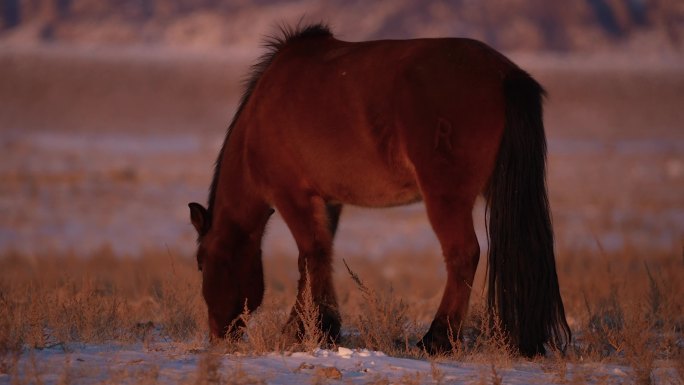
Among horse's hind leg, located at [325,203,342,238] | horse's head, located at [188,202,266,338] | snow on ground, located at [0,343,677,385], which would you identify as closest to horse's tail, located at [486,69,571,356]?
snow on ground, located at [0,343,677,385]

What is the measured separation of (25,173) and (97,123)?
78.2 ft

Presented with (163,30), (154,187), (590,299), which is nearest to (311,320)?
(590,299)

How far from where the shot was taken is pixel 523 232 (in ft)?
21.8

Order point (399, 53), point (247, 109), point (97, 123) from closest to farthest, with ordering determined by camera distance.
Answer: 1. point (399, 53)
2. point (247, 109)
3. point (97, 123)

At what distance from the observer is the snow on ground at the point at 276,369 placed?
546cm

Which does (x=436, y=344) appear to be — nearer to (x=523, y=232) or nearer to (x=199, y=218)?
(x=523, y=232)

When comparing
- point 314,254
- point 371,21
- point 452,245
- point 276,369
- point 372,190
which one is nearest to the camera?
point 276,369

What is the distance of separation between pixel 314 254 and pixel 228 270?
66 cm

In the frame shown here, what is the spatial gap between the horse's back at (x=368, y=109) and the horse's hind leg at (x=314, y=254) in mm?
165

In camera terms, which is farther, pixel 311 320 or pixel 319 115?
pixel 319 115

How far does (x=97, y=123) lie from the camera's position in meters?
53.1

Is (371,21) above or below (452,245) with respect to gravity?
above

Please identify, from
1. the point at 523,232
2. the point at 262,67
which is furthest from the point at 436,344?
the point at 262,67

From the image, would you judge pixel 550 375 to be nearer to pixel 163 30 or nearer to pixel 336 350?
pixel 336 350
